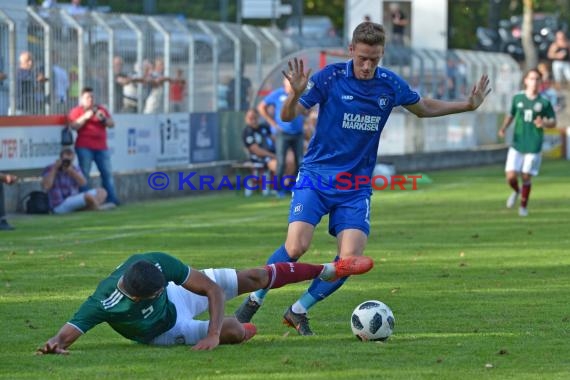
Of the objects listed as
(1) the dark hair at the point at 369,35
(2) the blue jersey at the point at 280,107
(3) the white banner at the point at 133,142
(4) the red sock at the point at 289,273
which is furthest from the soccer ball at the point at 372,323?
(2) the blue jersey at the point at 280,107

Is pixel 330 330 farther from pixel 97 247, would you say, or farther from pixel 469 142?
pixel 469 142

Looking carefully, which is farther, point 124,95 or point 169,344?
point 124,95

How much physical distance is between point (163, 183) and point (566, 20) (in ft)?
136

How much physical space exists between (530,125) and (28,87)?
8179 millimetres

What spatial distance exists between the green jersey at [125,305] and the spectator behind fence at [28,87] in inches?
573

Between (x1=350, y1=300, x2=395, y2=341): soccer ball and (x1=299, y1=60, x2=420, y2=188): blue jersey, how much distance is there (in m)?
0.98

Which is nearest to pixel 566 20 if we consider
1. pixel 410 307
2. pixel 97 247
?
pixel 97 247

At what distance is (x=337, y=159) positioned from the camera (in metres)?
10.5

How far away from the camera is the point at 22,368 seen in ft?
29.2

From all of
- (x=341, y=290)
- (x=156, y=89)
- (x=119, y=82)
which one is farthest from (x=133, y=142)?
(x=341, y=290)

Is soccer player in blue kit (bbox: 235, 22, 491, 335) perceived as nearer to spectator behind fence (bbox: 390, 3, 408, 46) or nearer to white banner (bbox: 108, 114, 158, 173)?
white banner (bbox: 108, 114, 158, 173)

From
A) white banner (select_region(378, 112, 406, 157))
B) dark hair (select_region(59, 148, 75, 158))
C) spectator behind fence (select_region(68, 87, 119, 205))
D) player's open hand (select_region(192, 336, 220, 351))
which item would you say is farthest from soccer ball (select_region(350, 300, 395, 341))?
white banner (select_region(378, 112, 406, 157))

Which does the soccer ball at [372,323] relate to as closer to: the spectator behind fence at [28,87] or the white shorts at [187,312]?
the white shorts at [187,312]

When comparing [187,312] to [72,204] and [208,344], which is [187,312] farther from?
[72,204]
